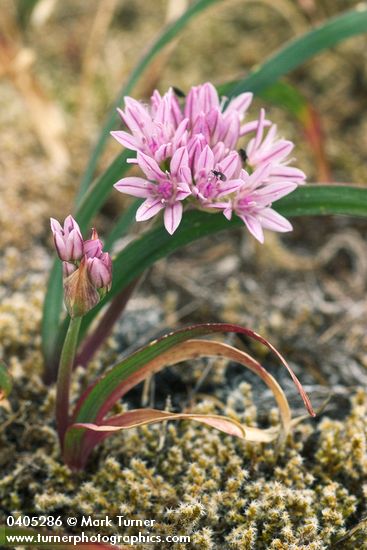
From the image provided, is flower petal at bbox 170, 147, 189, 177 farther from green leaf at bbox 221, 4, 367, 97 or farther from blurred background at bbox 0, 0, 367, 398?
blurred background at bbox 0, 0, 367, 398

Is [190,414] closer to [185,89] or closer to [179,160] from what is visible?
[179,160]

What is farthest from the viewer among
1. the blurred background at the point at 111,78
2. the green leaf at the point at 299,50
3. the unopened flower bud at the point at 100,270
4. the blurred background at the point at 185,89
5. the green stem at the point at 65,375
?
the blurred background at the point at 111,78

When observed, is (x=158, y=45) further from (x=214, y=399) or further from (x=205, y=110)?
(x=214, y=399)

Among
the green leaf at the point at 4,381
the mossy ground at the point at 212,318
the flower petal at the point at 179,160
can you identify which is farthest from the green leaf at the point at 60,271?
the flower petal at the point at 179,160

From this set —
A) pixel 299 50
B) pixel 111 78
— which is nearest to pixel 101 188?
pixel 299 50

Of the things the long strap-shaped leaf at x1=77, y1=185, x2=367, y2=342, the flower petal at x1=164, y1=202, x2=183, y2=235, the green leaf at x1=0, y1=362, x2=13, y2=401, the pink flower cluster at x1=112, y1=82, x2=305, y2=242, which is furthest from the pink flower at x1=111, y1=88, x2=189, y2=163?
the green leaf at x1=0, y1=362, x2=13, y2=401

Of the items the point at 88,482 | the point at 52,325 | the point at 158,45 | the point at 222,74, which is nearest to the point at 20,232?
the point at 52,325

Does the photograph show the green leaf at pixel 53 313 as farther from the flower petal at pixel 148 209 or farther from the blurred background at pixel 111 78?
the blurred background at pixel 111 78
